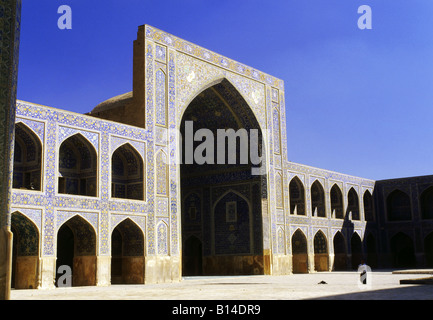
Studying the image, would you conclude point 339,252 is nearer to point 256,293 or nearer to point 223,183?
point 223,183

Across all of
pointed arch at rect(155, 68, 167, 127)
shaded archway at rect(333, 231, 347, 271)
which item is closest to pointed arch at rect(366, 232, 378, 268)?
shaded archway at rect(333, 231, 347, 271)

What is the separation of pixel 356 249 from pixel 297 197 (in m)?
6.12

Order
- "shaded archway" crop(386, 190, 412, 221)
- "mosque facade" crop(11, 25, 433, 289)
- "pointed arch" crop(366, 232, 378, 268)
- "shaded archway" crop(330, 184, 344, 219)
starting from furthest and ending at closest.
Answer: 1. "shaded archway" crop(386, 190, 412, 221)
2. "pointed arch" crop(366, 232, 378, 268)
3. "shaded archway" crop(330, 184, 344, 219)
4. "mosque facade" crop(11, 25, 433, 289)

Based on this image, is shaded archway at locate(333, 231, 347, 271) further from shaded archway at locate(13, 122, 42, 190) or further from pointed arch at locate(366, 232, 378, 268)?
shaded archway at locate(13, 122, 42, 190)

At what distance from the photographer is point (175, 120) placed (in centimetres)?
1877

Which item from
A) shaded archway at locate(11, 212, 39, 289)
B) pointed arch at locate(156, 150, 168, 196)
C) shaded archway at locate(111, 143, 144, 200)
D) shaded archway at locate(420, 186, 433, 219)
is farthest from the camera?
shaded archway at locate(420, 186, 433, 219)

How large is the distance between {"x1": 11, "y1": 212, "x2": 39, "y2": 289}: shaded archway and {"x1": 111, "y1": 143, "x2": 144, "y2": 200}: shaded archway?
3.55 meters

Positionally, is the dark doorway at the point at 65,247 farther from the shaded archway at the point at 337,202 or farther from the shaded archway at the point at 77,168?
the shaded archway at the point at 337,202

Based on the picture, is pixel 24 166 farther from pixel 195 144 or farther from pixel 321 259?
pixel 321 259

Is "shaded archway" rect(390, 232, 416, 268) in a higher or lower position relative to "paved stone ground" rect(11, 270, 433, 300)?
higher

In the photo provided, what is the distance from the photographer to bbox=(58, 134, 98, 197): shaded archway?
16203 millimetres

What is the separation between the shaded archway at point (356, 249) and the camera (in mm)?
29469

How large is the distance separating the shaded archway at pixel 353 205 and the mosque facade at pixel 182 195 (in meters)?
0.07
